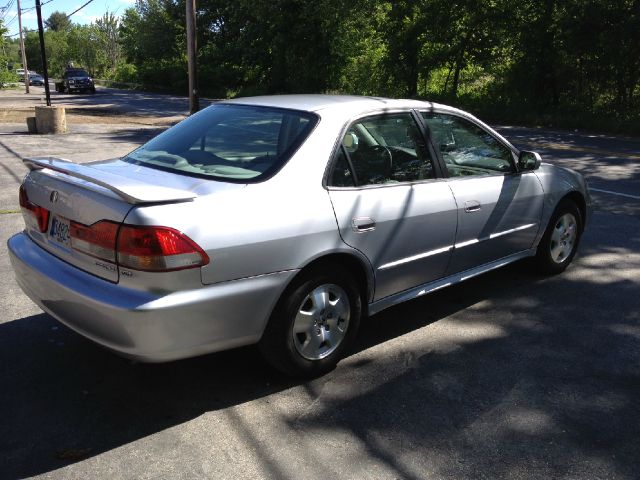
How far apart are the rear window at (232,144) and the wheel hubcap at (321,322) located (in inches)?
29.8

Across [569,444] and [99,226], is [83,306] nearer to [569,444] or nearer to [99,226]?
[99,226]

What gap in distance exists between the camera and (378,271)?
384 cm

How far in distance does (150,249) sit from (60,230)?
79 cm

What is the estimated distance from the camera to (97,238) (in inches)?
122

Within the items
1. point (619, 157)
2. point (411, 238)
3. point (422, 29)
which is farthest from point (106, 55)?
point (411, 238)

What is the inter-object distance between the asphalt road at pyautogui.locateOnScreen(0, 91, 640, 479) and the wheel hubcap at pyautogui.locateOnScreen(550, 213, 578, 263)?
20.2 inches

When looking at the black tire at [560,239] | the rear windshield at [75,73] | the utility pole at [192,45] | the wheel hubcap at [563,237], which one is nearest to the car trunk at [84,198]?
the black tire at [560,239]

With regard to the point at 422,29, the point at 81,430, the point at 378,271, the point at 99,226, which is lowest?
the point at 81,430

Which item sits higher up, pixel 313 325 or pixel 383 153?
pixel 383 153

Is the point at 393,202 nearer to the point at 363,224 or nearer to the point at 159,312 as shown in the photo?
the point at 363,224

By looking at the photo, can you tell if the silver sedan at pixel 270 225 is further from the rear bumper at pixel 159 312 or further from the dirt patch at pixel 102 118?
the dirt patch at pixel 102 118

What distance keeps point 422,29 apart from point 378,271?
26.4 m

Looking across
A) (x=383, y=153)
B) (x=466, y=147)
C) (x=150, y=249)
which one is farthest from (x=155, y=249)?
(x=466, y=147)

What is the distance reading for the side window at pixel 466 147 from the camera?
14.5 feet
